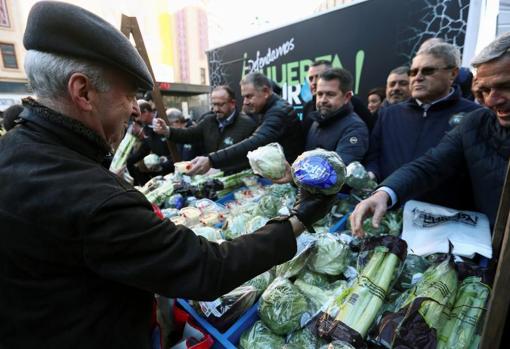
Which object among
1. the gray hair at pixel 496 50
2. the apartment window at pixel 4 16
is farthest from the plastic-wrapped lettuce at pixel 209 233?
the apartment window at pixel 4 16

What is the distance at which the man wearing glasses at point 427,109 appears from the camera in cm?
211

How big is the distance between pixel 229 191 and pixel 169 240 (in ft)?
6.50

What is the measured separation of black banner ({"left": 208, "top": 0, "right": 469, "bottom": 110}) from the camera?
350cm

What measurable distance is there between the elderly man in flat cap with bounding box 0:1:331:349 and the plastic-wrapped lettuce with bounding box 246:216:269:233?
2.63 ft

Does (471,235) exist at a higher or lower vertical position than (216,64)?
lower

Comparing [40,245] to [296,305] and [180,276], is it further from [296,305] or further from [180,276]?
[296,305]

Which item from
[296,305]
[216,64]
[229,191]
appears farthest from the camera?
[216,64]

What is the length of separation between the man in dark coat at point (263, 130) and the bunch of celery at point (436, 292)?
74.9 inches

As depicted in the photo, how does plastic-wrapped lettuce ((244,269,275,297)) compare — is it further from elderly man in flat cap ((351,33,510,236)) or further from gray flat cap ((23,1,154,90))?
gray flat cap ((23,1,154,90))

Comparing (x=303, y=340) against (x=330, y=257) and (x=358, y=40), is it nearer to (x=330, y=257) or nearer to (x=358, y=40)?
(x=330, y=257)

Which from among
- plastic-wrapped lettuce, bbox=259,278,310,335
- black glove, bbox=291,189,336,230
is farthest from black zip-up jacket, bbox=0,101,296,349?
plastic-wrapped lettuce, bbox=259,278,310,335

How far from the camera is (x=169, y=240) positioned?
818mm

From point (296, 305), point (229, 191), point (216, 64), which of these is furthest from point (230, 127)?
point (216, 64)

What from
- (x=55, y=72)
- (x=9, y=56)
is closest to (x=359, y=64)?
(x=55, y=72)
